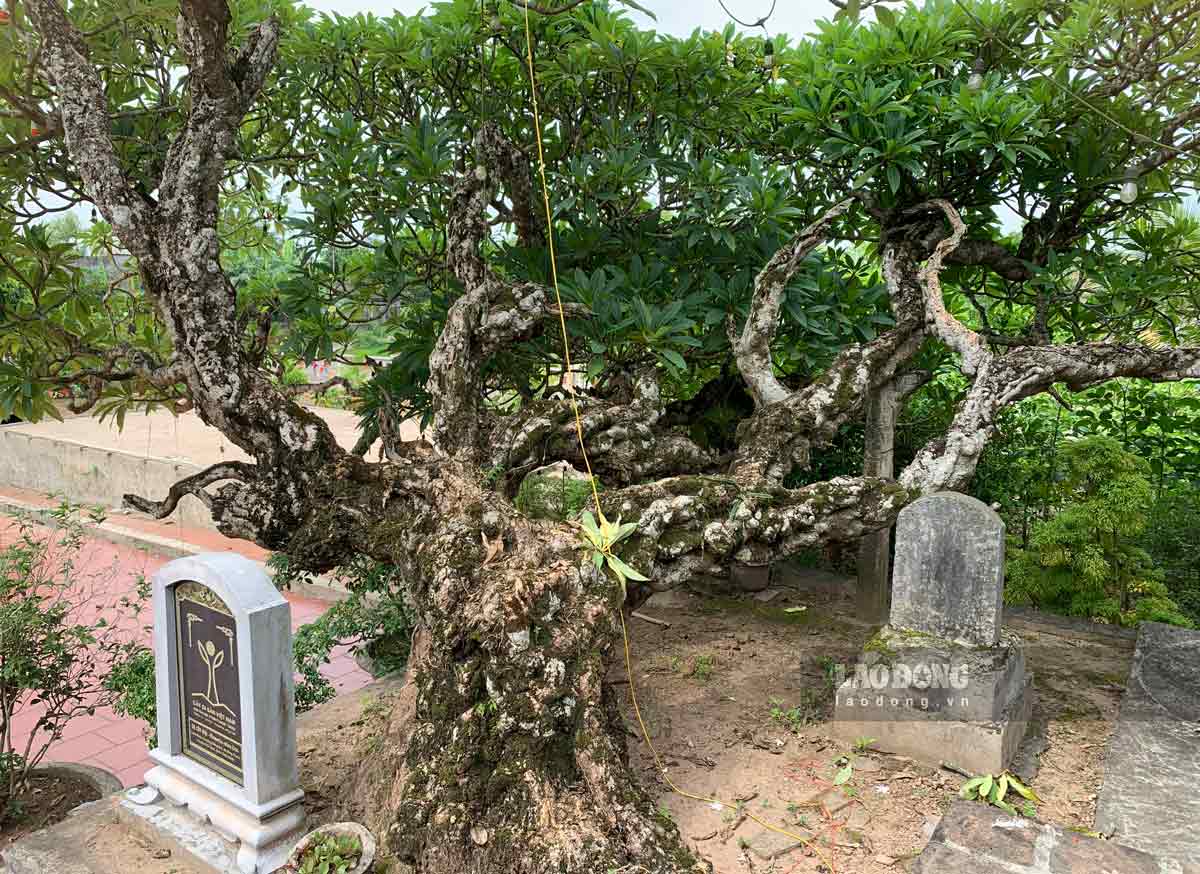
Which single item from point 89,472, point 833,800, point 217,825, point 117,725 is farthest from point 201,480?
point 89,472

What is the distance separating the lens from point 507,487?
5.31 metres

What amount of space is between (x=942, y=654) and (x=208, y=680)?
3.75 m

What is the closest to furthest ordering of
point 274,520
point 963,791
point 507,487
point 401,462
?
point 963,791, point 274,520, point 401,462, point 507,487

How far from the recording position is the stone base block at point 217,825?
391 cm

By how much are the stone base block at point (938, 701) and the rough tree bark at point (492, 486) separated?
74 centimetres

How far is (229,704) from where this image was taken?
4160mm

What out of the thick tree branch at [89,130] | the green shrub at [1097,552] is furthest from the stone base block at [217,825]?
the green shrub at [1097,552]

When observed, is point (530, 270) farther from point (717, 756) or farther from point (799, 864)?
point (799, 864)

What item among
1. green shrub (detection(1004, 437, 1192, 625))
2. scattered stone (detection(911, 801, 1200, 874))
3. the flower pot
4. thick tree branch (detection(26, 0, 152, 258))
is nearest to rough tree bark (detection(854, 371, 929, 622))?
green shrub (detection(1004, 437, 1192, 625))

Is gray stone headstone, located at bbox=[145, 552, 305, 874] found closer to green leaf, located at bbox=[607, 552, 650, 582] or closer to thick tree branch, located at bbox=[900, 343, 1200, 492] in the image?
green leaf, located at bbox=[607, 552, 650, 582]

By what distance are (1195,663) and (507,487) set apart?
4431 millimetres

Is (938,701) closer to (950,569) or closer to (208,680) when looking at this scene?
(950,569)

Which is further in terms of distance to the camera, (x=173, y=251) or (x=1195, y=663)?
(x=1195, y=663)

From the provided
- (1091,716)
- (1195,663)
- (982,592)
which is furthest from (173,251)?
(1195,663)
